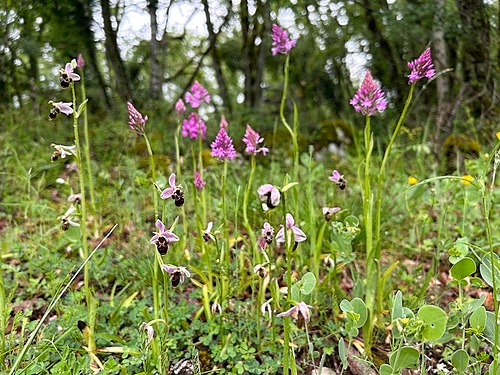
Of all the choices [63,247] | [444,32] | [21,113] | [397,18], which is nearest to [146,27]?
[21,113]

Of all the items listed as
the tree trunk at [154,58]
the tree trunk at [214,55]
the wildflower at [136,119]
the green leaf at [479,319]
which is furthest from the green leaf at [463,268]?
the tree trunk at [214,55]

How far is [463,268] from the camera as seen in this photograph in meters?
1.23

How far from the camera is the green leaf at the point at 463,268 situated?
121cm

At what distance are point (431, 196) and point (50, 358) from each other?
72.9 inches

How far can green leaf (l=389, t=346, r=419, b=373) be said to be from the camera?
114 centimetres

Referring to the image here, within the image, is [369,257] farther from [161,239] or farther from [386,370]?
[161,239]

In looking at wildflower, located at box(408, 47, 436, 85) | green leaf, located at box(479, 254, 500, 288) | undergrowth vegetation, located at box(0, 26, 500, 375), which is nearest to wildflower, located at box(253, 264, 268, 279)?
undergrowth vegetation, located at box(0, 26, 500, 375)

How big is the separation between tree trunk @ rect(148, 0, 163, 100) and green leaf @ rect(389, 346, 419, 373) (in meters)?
5.23

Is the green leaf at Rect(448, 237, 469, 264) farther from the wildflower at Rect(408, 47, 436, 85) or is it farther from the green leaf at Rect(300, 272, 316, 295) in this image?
the wildflower at Rect(408, 47, 436, 85)

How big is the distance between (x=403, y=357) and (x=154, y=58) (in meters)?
5.25

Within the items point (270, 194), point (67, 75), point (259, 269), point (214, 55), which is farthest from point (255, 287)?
point (214, 55)

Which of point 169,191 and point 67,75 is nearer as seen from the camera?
point 169,191

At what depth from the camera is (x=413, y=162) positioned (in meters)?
3.78

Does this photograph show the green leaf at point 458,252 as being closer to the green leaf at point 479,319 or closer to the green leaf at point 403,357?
the green leaf at point 479,319
